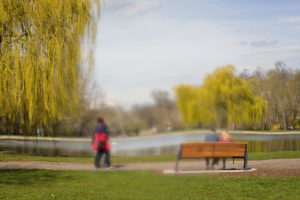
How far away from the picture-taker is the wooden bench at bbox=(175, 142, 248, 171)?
6711 mm

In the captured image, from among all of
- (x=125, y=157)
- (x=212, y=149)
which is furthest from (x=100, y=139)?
(x=212, y=149)

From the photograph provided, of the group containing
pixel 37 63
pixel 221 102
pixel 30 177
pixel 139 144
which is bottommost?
pixel 30 177

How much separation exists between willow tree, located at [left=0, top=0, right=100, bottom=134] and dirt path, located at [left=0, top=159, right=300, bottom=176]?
741mm

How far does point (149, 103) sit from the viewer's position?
19.5 feet

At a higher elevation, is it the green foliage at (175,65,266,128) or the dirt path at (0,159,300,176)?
the green foliage at (175,65,266,128)

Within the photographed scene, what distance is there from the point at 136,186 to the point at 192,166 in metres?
1.24

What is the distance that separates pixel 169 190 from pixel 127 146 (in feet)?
3.57

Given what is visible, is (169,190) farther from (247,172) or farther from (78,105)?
(78,105)

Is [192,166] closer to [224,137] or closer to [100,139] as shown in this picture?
[224,137]

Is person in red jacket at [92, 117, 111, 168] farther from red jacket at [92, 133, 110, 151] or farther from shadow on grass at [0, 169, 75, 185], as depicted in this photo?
shadow on grass at [0, 169, 75, 185]

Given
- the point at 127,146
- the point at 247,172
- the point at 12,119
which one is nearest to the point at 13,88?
the point at 12,119

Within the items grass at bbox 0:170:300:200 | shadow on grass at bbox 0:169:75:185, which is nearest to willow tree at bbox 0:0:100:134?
shadow on grass at bbox 0:169:75:185

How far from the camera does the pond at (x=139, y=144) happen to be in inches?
254

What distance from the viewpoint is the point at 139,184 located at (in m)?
6.35
